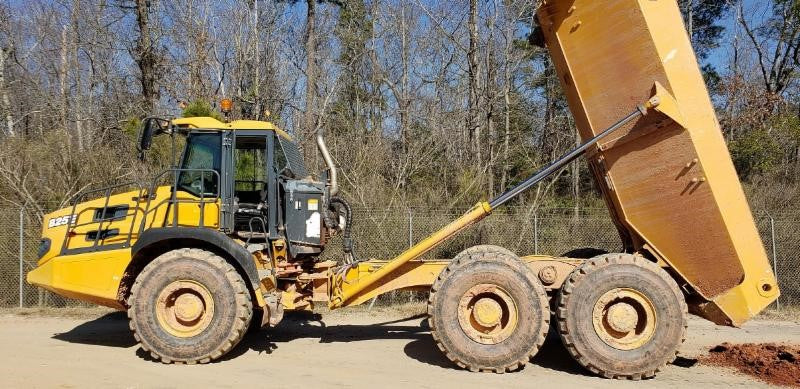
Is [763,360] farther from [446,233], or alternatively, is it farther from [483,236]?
[483,236]

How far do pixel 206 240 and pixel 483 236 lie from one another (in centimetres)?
730

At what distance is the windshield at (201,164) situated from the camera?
626 centimetres

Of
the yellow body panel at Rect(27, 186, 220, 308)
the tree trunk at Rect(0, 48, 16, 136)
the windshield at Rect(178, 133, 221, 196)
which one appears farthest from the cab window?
the tree trunk at Rect(0, 48, 16, 136)

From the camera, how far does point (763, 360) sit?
235 inches

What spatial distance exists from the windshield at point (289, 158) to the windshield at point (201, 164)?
27.6 inches

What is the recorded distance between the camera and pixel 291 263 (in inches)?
256

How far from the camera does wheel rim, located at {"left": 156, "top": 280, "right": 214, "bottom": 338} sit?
19.2 ft

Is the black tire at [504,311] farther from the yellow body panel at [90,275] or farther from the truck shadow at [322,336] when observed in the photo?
the yellow body panel at [90,275]

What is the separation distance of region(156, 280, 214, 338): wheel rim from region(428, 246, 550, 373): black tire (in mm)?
2441

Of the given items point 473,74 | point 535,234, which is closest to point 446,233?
point 535,234

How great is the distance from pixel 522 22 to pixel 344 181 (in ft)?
27.6

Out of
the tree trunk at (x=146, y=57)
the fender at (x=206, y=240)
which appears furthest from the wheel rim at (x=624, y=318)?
the tree trunk at (x=146, y=57)

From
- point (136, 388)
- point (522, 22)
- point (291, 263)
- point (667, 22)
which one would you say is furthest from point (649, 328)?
point (522, 22)

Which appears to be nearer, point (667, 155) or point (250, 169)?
point (667, 155)
